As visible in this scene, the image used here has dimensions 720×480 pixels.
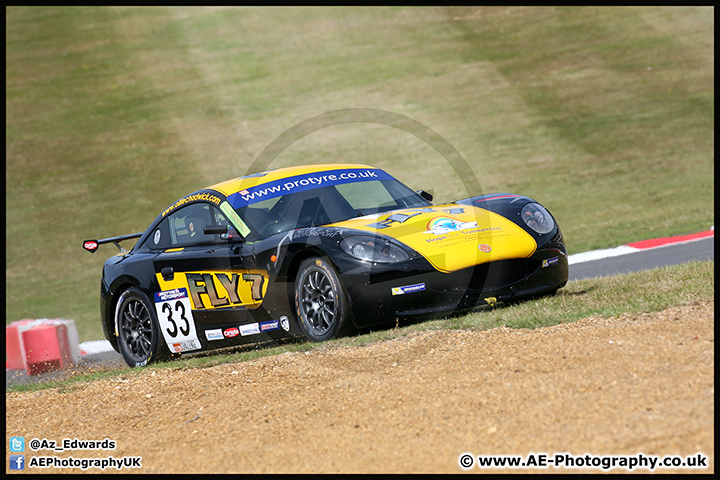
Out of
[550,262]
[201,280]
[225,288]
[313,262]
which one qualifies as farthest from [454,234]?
[201,280]

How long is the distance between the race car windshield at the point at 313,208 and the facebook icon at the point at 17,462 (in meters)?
2.54

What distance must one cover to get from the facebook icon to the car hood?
2.68 meters

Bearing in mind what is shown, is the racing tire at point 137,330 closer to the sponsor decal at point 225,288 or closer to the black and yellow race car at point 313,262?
the black and yellow race car at point 313,262

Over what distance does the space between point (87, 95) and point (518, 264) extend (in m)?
22.1

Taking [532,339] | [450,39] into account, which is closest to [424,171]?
[450,39]

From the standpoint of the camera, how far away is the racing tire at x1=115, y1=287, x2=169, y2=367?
6785 mm

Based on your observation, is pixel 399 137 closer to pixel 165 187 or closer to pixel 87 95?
pixel 165 187

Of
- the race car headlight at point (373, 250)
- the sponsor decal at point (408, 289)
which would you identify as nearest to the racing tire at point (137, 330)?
the race car headlight at point (373, 250)

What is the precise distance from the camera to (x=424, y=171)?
1819 cm

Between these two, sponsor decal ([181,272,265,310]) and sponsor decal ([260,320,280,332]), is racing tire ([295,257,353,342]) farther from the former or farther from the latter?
sponsor decal ([181,272,265,310])

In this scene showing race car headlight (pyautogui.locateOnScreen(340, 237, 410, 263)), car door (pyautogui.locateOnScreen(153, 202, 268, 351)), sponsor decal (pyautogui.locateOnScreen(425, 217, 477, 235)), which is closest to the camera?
race car headlight (pyautogui.locateOnScreen(340, 237, 410, 263))

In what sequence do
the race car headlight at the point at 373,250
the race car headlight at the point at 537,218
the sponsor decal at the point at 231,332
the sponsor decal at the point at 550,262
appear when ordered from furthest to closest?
the sponsor decal at the point at 231,332 < the race car headlight at the point at 537,218 < the sponsor decal at the point at 550,262 < the race car headlight at the point at 373,250

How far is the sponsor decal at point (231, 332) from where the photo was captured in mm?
6180

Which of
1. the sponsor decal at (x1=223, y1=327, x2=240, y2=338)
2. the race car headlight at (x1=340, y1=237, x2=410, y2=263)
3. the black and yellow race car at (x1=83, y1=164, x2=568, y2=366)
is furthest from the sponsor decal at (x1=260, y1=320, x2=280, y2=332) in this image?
the race car headlight at (x1=340, y1=237, x2=410, y2=263)
